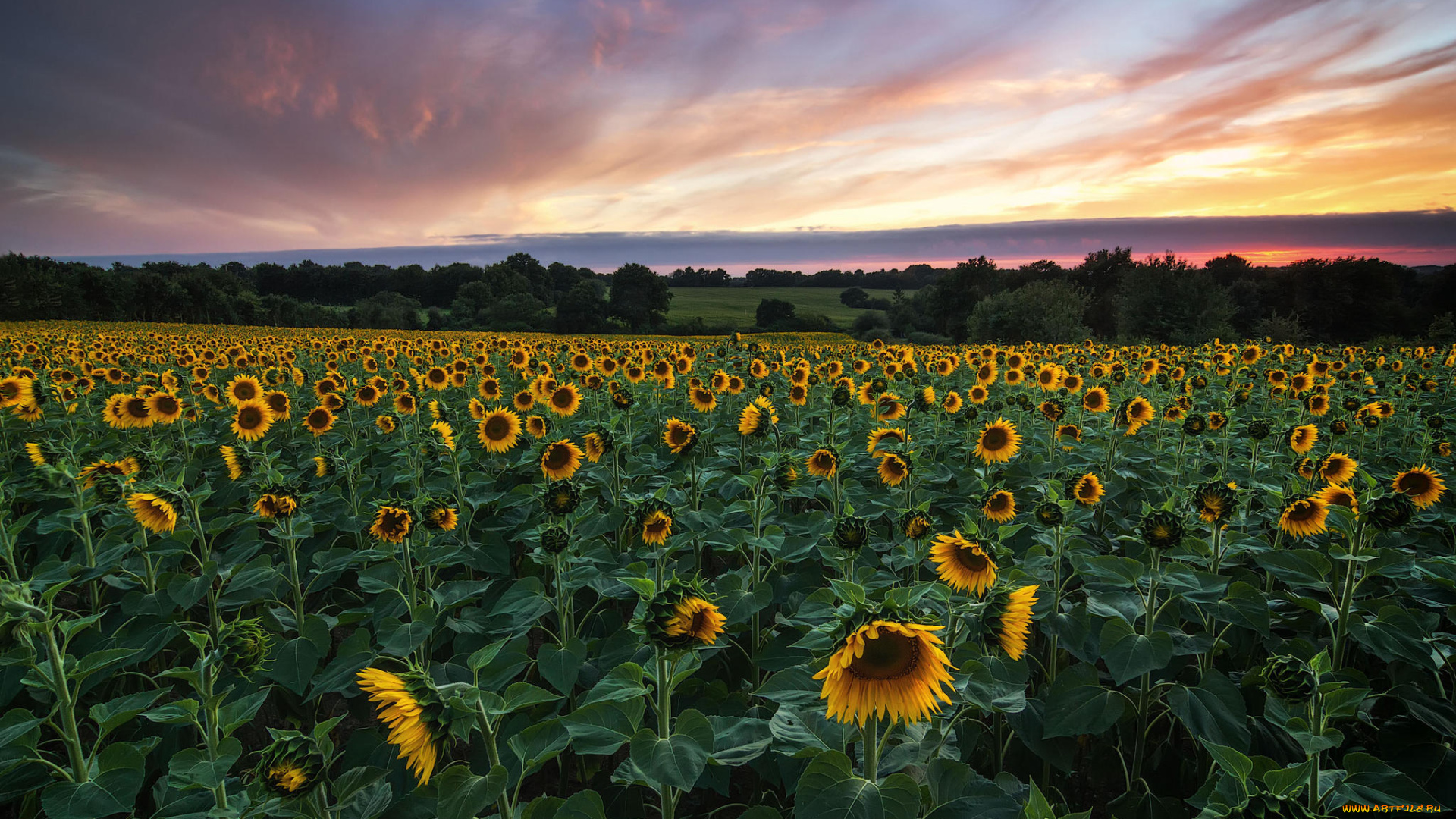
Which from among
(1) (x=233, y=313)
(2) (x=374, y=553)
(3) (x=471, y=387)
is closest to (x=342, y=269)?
(1) (x=233, y=313)

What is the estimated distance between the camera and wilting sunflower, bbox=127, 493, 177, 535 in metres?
3.45

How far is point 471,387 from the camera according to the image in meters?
9.76

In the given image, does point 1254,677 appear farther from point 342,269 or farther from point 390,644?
point 342,269

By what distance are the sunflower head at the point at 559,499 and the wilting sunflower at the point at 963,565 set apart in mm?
2016

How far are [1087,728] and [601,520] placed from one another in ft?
9.29

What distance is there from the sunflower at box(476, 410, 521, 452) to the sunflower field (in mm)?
35

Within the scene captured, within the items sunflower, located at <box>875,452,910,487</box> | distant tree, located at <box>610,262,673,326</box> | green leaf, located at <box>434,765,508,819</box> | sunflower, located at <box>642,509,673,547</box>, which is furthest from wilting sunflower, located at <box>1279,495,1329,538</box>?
distant tree, located at <box>610,262,673,326</box>

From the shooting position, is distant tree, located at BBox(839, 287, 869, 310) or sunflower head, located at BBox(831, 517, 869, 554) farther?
distant tree, located at BBox(839, 287, 869, 310)

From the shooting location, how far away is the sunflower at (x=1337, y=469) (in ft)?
13.6

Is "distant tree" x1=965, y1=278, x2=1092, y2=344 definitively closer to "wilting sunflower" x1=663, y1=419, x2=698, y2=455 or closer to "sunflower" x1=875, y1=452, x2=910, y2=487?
"sunflower" x1=875, y1=452, x2=910, y2=487

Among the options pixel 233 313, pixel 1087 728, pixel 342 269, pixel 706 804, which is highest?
pixel 342 269

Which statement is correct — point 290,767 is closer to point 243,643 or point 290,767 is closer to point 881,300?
point 243,643

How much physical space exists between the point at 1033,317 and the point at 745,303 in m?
57.3

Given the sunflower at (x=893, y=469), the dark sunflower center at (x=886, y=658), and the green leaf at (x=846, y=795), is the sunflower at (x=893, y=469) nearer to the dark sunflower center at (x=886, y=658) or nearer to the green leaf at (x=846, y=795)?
the dark sunflower center at (x=886, y=658)
